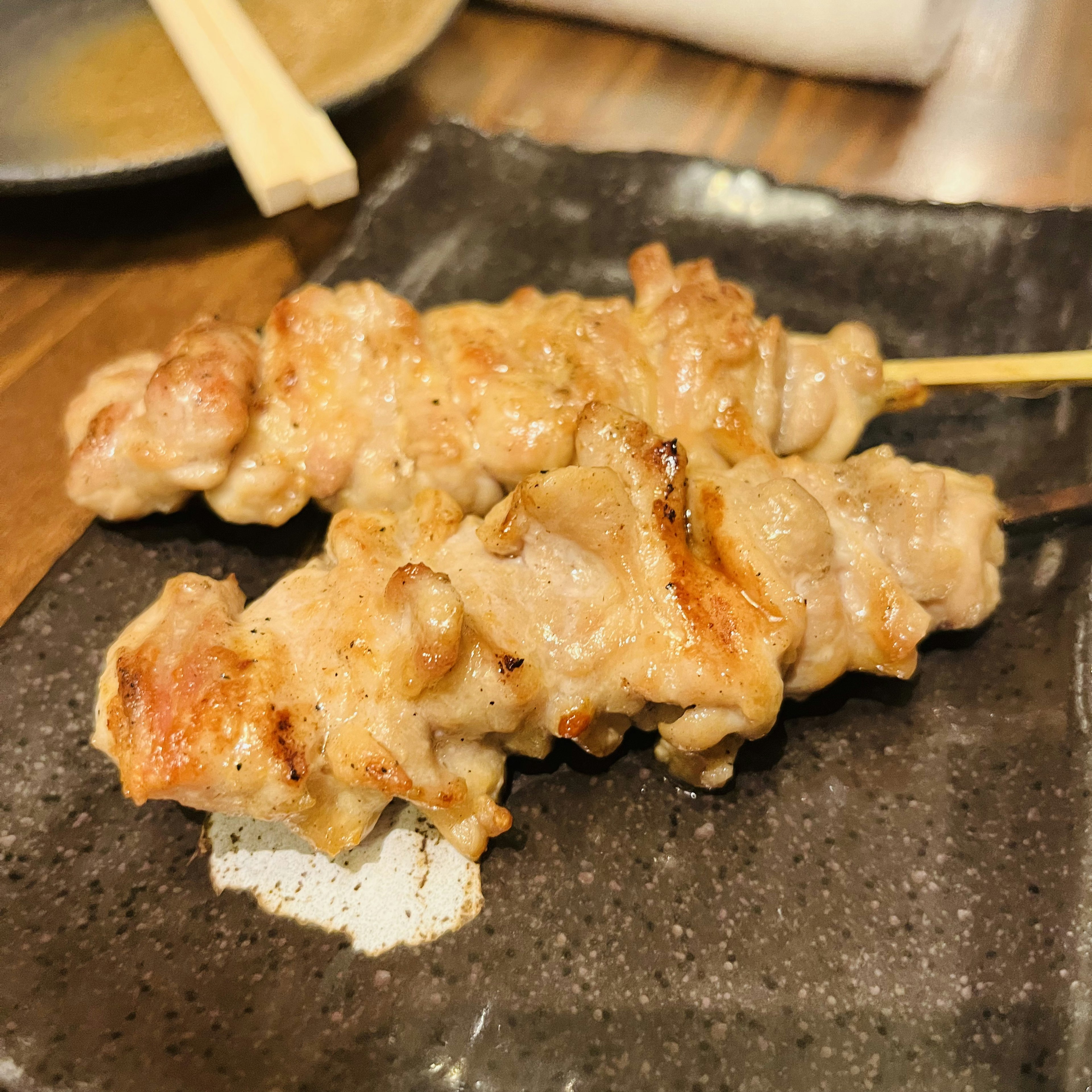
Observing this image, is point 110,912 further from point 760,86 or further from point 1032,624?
point 760,86

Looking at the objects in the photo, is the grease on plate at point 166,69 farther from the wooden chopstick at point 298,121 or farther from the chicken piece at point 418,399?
the chicken piece at point 418,399

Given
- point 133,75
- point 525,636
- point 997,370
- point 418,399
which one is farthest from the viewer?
point 133,75

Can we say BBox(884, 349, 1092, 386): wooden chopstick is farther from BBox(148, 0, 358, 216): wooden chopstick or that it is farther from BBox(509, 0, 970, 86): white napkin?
BBox(509, 0, 970, 86): white napkin

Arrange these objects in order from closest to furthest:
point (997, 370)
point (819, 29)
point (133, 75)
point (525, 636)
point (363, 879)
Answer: point (525, 636) < point (363, 879) < point (997, 370) < point (133, 75) < point (819, 29)

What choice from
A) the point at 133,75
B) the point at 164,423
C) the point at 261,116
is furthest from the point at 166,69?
the point at 164,423

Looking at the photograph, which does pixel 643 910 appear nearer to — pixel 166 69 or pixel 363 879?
pixel 363 879

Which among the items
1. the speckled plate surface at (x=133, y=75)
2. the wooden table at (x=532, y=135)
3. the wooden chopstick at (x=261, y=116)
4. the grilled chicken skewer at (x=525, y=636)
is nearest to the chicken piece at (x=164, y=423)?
the grilled chicken skewer at (x=525, y=636)
